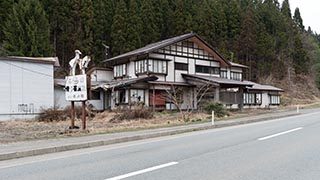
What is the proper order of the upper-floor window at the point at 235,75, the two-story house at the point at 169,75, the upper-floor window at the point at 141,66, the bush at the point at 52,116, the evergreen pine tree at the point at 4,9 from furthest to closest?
1. the upper-floor window at the point at 235,75
2. the evergreen pine tree at the point at 4,9
3. the upper-floor window at the point at 141,66
4. the two-story house at the point at 169,75
5. the bush at the point at 52,116

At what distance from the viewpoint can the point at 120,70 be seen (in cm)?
3416

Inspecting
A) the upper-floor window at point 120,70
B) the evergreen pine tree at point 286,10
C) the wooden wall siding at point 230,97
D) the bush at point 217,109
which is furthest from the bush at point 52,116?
the evergreen pine tree at point 286,10

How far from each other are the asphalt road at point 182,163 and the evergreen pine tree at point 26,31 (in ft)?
87.3

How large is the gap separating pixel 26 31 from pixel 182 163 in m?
31.5

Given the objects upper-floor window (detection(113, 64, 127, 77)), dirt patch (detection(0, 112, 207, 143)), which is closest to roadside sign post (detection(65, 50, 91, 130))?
dirt patch (detection(0, 112, 207, 143))

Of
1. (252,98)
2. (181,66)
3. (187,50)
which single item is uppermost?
(187,50)

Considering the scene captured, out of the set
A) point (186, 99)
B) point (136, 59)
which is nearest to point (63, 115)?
point (136, 59)

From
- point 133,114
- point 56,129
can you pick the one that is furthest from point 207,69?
point 56,129

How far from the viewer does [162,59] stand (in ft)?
102

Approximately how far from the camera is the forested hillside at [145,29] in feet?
113

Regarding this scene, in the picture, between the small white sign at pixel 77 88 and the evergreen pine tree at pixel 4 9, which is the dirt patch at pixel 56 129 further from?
the evergreen pine tree at pixel 4 9

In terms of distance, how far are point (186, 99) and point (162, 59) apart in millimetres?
5077

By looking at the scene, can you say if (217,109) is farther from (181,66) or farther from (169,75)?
(181,66)

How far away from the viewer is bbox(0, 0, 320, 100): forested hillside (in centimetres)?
3441
